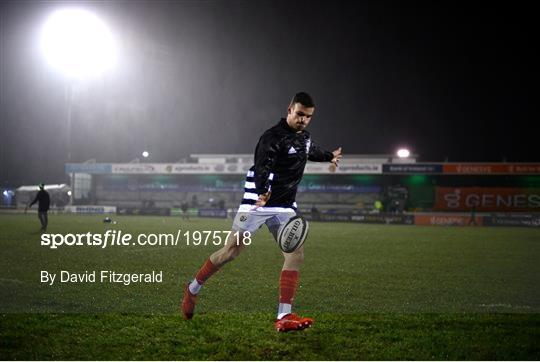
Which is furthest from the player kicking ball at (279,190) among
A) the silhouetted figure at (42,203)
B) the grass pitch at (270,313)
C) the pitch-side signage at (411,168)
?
the pitch-side signage at (411,168)

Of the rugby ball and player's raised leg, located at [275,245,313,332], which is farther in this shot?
the rugby ball

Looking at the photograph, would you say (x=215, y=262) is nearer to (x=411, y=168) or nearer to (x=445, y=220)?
(x=445, y=220)

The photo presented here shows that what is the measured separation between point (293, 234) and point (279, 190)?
0.55 m

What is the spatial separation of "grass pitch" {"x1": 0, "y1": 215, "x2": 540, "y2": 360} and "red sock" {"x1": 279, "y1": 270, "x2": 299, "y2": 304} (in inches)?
14.9

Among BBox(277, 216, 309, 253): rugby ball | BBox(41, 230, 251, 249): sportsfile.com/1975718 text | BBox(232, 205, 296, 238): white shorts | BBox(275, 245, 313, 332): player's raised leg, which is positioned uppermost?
BBox(232, 205, 296, 238): white shorts

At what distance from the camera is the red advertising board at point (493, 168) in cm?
4194

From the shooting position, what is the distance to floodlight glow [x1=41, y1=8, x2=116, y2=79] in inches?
1144

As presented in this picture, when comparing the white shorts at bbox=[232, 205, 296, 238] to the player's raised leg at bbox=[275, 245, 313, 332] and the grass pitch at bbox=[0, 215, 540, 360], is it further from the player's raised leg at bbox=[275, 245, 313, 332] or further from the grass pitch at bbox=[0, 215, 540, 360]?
the grass pitch at bbox=[0, 215, 540, 360]

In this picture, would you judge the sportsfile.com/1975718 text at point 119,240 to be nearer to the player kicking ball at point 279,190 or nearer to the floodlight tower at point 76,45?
the player kicking ball at point 279,190

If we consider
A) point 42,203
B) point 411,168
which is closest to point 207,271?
point 42,203

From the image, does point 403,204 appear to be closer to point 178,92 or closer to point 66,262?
point 178,92

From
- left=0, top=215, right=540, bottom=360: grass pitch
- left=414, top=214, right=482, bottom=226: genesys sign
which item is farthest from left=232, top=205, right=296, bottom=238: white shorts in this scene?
left=414, top=214, right=482, bottom=226: genesys sign

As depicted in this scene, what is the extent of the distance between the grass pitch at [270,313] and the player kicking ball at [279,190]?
0.55 meters

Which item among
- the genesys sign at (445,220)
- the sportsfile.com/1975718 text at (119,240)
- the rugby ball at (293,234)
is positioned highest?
the rugby ball at (293,234)
